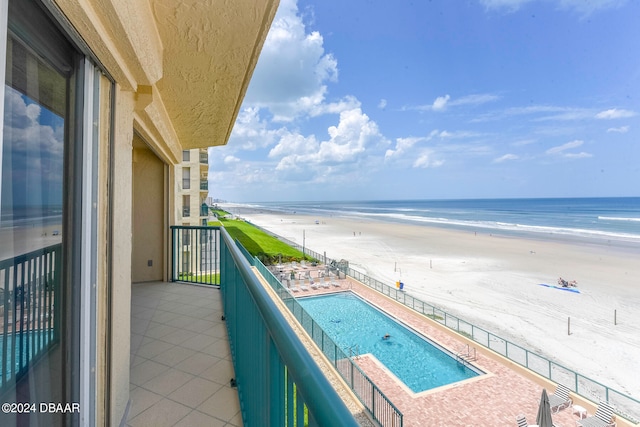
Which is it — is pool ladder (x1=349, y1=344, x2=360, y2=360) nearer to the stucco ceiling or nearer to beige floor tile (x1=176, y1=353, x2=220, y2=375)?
beige floor tile (x1=176, y1=353, x2=220, y2=375)

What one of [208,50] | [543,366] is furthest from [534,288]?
[208,50]

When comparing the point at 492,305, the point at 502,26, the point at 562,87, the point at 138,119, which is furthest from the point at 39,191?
the point at 562,87

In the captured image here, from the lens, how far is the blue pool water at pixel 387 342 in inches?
324

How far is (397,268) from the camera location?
717 inches

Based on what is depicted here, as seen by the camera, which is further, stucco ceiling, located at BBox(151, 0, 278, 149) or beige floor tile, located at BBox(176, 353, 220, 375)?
beige floor tile, located at BBox(176, 353, 220, 375)

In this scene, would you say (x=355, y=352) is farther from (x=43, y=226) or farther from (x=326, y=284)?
(x=43, y=226)

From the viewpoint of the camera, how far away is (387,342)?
9.95 metres

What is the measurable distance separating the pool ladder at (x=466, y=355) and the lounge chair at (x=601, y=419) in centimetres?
263

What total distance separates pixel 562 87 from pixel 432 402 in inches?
2894

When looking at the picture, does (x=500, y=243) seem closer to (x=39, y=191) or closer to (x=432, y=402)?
(x=432, y=402)

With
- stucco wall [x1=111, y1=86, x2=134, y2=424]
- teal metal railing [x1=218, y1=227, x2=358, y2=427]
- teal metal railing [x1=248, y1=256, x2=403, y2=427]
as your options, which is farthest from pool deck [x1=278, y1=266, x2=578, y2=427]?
teal metal railing [x1=218, y1=227, x2=358, y2=427]

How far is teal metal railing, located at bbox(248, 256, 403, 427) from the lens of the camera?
5.36 metres

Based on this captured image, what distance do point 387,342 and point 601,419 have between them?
17.1 ft

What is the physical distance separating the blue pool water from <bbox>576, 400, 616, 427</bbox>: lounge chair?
7.67 ft
